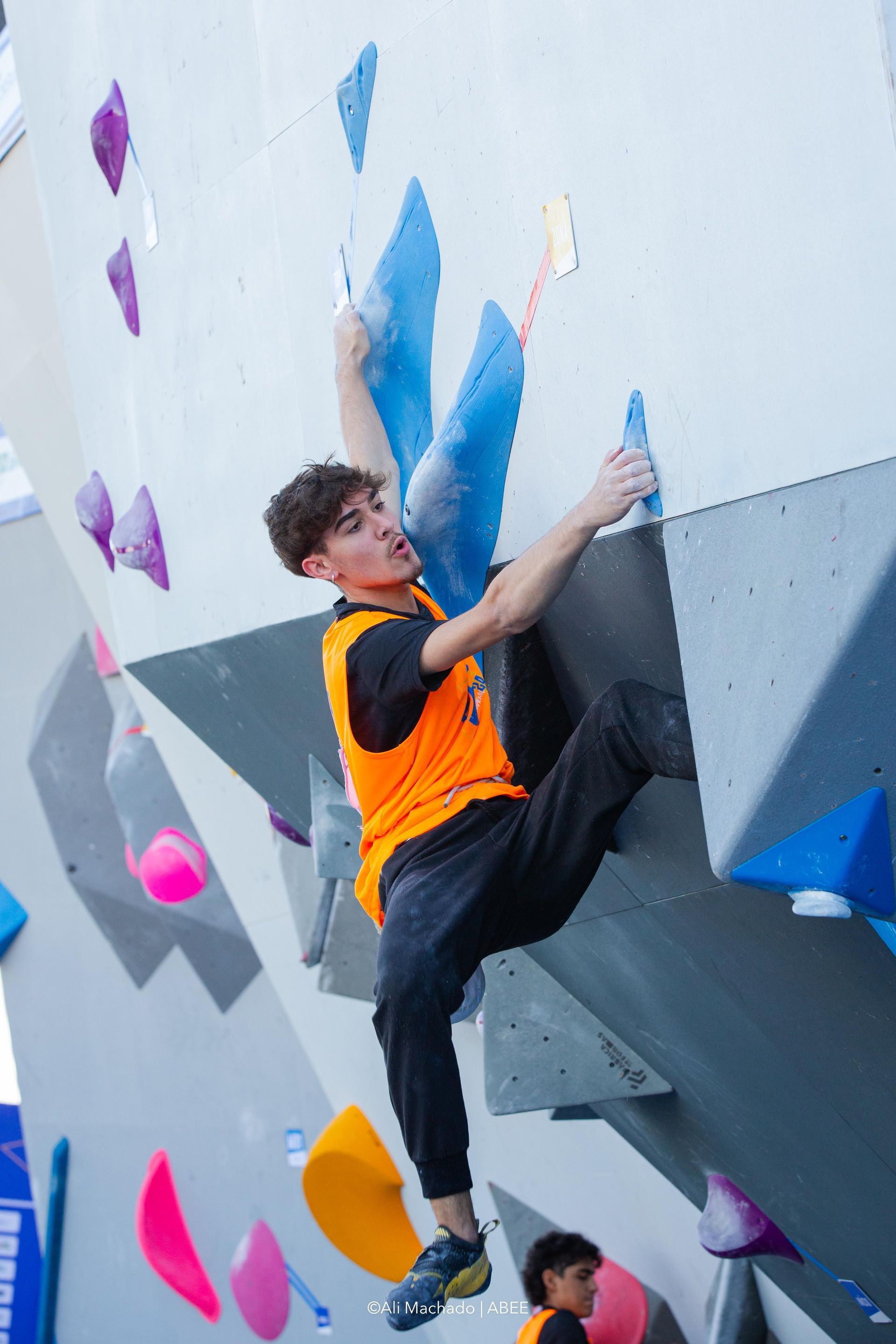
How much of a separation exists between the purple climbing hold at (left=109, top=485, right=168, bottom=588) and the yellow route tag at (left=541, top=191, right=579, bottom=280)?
5.78ft

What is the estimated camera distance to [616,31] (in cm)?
173

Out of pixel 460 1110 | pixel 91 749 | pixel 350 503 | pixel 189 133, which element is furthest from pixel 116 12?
pixel 91 749

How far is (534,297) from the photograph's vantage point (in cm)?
200

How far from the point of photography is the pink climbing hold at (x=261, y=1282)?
208 inches

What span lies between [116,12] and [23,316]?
2.28m

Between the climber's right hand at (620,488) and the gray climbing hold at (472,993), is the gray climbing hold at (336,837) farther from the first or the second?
the climber's right hand at (620,488)

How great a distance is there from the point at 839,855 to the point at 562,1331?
239cm

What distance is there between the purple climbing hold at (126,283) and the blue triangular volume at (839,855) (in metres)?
2.59

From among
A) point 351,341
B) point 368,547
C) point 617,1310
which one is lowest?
point 617,1310

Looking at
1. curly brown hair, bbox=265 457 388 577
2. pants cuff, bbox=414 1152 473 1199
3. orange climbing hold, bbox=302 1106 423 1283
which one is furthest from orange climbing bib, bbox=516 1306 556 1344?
curly brown hair, bbox=265 457 388 577

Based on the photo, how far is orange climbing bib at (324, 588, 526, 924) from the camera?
2.02 meters

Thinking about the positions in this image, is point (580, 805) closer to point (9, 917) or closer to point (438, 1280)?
point (438, 1280)

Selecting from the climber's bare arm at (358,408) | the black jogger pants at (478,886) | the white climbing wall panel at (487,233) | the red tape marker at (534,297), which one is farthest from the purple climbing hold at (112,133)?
the black jogger pants at (478,886)

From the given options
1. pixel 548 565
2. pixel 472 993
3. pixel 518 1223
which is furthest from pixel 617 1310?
pixel 548 565
